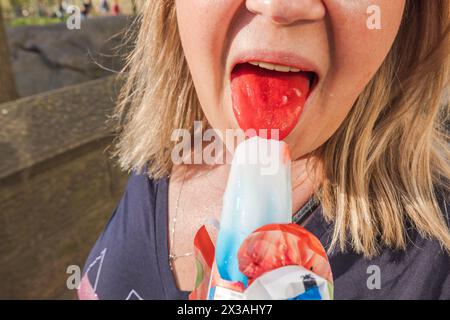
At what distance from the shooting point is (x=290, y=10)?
82 centimetres

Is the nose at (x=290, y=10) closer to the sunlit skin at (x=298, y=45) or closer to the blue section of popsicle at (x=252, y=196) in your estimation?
the sunlit skin at (x=298, y=45)

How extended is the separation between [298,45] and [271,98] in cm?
13

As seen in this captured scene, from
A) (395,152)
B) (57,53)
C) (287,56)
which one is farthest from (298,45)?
(57,53)

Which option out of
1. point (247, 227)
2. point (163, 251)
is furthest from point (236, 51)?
point (163, 251)

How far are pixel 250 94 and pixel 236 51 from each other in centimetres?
9

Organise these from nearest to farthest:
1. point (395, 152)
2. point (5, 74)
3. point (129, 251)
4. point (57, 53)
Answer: point (395, 152) < point (129, 251) < point (5, 74) < point (57, 53)

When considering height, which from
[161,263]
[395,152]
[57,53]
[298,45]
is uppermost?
[57,53]

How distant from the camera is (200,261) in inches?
37.3

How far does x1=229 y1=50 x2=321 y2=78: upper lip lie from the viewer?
0.88 metres

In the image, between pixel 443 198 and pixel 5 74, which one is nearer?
pixel 443 198

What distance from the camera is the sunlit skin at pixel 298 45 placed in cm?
86

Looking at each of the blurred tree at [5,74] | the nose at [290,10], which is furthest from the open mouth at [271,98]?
the blurred tree at [5,74]

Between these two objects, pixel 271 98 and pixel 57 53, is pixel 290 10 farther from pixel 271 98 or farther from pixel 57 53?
pixel 57 53
